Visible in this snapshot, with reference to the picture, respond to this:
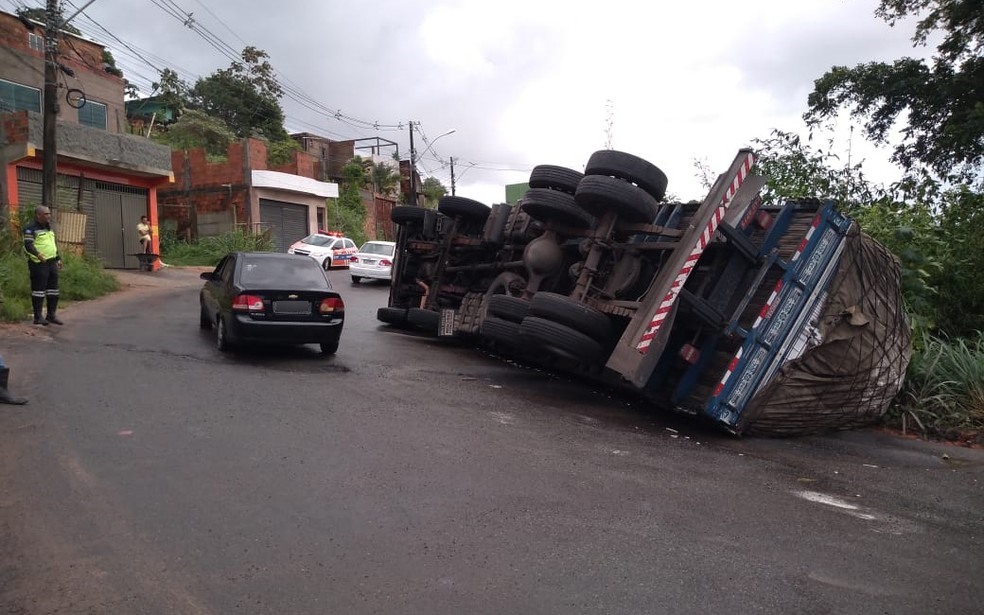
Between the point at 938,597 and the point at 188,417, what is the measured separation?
536cm

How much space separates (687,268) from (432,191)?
53.5 metres

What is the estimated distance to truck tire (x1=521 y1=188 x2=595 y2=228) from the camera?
8.03m

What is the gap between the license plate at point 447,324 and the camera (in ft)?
35.7

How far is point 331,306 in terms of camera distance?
920 cm

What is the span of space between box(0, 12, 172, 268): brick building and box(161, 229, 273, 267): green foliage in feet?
14.1

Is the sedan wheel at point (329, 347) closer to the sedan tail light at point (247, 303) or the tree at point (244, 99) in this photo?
the sedan tail light at point (247, 303)

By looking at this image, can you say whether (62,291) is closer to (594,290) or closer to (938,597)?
(594,290)

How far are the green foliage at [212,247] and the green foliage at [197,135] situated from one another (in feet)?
30.4

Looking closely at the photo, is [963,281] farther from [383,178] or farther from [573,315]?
[383,178]

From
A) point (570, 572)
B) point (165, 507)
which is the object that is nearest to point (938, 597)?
point (570, 572)

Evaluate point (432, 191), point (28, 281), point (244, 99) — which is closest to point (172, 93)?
point (244, 99)

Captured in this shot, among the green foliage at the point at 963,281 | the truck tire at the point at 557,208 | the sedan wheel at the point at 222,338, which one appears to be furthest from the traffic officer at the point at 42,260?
the green foliage at the point at 963,281

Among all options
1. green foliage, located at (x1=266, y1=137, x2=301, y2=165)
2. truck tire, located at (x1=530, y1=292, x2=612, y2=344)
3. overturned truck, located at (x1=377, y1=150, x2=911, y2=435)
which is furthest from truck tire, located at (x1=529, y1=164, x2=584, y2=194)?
green foliage, located at (x1=266, y1=137, x2=301, y2=165)

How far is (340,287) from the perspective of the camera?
22234mm
